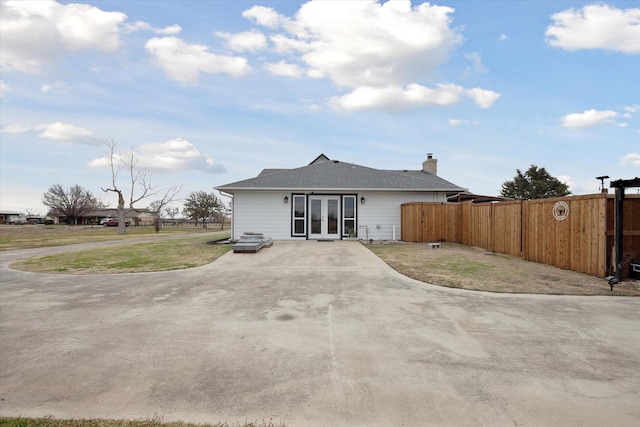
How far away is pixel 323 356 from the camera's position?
329cm

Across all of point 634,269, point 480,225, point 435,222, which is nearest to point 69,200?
point 435,222

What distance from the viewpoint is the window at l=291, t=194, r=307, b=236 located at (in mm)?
16062

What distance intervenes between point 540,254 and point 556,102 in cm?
930

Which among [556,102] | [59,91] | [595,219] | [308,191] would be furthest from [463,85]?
[59,91]

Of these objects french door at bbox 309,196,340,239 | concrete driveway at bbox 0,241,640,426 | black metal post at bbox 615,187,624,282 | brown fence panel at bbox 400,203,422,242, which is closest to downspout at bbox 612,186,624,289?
black metal post at bbox 615,187,624,282

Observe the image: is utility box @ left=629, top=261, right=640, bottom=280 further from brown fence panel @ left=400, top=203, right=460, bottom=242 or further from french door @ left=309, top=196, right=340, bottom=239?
french door @ left=309, top=196, right=340, bottom=239

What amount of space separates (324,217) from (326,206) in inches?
22.6

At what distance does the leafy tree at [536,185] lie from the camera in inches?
1394

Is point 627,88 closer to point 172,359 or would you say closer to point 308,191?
point 308,191

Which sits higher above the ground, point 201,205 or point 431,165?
point 431,165

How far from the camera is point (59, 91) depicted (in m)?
14.6

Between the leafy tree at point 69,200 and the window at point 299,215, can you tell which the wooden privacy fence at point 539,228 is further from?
the leafy tree at point 69,200

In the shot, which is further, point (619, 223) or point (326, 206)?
point (326, 206)

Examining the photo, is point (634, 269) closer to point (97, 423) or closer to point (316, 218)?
point (97, 423)
